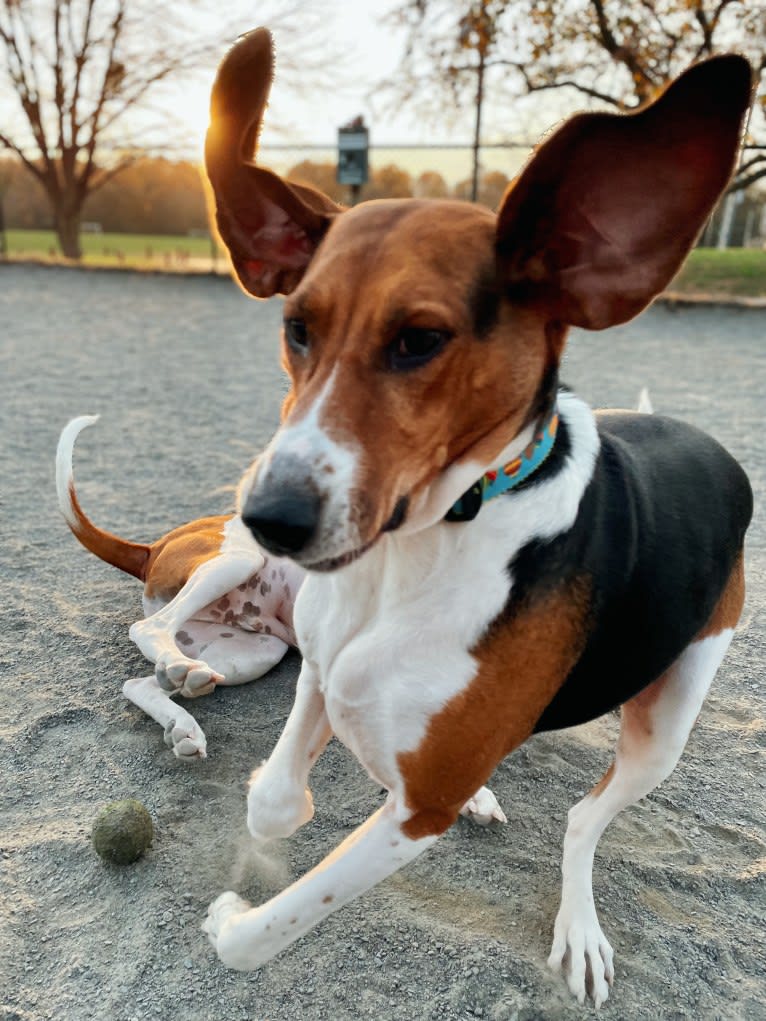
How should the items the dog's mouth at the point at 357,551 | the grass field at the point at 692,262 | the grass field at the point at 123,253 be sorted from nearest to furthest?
the dog's mouth at the point at 357,551
the grass field at the point at 692,262
the grass field at the point at 123,253

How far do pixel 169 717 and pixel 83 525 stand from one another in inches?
38.0

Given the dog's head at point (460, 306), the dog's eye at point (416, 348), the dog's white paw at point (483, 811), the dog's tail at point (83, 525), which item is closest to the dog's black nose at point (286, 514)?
the dog's head at point (460, 306)

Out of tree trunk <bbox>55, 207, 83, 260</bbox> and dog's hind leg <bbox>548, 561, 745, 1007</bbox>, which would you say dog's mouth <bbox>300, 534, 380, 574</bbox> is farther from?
tree trunk <bbox>55, 207, 83, 260</bbox>

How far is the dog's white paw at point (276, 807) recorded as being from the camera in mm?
2041

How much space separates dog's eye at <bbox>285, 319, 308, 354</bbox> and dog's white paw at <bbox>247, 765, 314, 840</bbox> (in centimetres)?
107

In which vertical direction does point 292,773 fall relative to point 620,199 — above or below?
below

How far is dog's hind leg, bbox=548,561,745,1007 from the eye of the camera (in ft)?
7.20

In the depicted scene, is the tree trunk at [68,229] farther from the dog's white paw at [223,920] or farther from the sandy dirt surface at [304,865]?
the dog's white paw at [223,920]

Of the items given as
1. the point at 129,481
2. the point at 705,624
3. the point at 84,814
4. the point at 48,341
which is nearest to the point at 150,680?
the point at 84,814

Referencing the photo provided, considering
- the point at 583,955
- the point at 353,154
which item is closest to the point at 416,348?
the point at 583,955

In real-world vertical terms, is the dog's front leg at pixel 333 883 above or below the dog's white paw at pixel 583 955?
above

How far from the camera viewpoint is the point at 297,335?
5.23 ft

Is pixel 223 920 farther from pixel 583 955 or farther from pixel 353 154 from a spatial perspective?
pixel 353 154

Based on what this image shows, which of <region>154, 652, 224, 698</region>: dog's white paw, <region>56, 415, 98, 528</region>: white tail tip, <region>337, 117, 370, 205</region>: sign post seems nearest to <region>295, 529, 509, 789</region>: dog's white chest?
<region>154, 652, 224, 698</region>: dog's white paw
